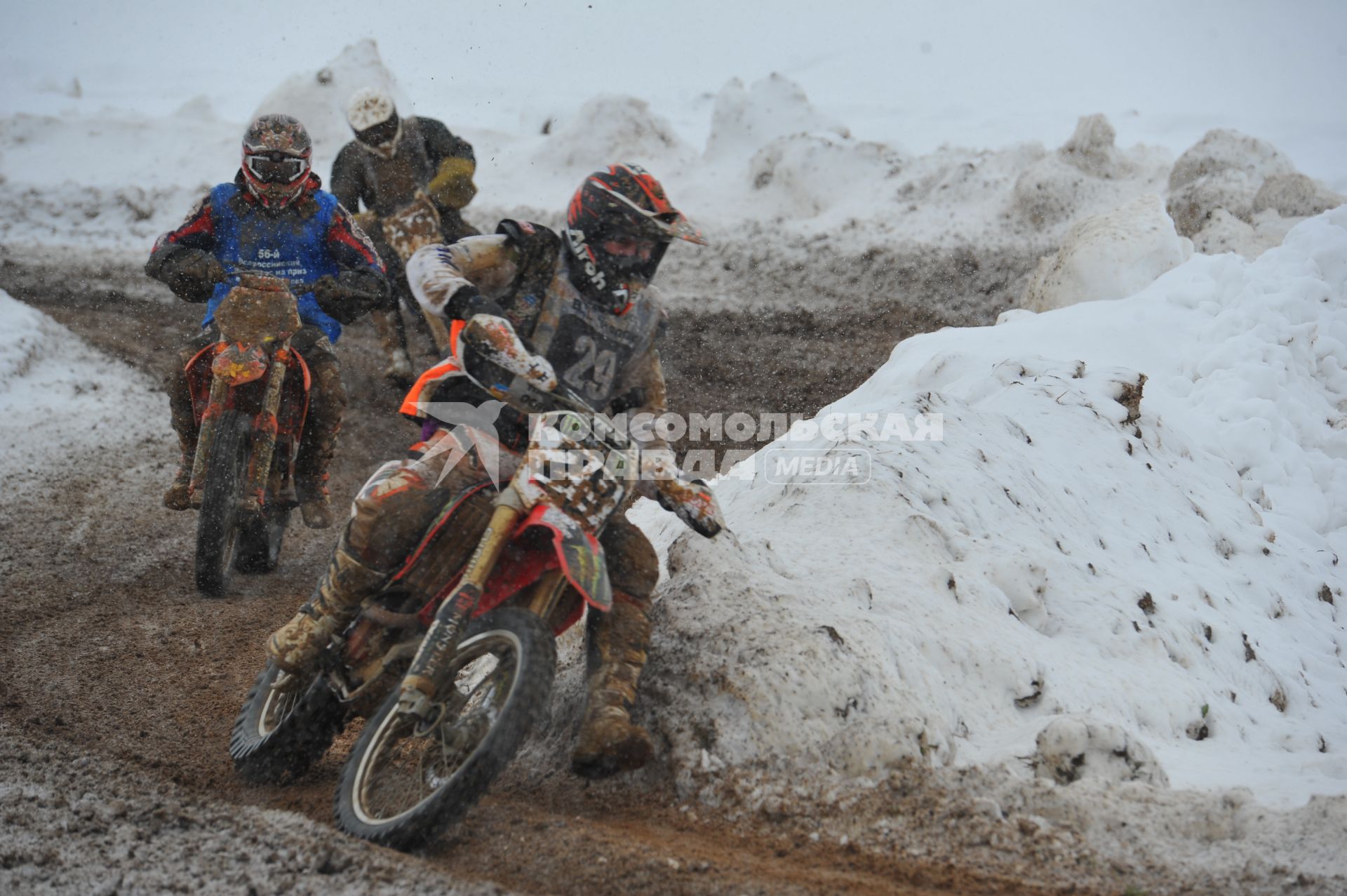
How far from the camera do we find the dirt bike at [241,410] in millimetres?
5676

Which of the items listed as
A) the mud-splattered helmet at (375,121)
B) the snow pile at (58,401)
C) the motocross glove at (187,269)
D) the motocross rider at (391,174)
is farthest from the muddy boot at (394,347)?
the motocross glove at (187,269)

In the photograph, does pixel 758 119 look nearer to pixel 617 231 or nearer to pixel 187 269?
pixel 187 269

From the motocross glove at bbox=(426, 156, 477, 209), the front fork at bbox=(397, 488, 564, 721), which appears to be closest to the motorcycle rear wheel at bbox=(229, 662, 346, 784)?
the front fork at bbox=(397, 488, 564, 721)

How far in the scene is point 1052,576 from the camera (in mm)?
4758

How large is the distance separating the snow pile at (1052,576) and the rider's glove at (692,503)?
381mm

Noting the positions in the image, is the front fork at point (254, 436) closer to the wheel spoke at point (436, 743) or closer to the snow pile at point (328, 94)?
the wheel spoke at point (436, 743)

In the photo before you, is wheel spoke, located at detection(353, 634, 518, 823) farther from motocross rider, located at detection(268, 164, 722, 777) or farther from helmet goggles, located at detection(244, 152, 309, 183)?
helmet goggles, located at detection(244, 152, 309, 183)

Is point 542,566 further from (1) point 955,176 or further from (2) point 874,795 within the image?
(1) point 955,176

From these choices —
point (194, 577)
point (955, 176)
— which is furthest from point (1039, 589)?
point (955, 176)

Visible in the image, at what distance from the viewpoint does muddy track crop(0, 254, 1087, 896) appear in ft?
10.1

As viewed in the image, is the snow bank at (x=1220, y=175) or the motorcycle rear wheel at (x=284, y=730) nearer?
the motorcycle rear wheel at (x=284, y=730)

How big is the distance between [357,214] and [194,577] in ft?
15.5

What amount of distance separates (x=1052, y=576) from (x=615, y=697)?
2.14 m

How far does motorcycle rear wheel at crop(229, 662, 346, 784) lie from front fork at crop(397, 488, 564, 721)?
2.19 ft
